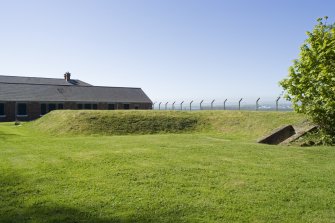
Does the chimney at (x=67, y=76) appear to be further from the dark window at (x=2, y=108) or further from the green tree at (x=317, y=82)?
the green tree at (x=317, y=82)

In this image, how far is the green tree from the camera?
14328 mm

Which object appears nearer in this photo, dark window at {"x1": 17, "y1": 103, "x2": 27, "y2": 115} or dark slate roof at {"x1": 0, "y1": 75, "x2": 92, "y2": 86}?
dark window at {"x1": 17, "y1": 103, "x2": 27, "y2": 115}

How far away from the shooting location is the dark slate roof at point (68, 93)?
4972 cm

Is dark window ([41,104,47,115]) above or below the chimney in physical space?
below

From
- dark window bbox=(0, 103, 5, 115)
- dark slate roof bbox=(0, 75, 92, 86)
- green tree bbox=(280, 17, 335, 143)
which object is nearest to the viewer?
green tree bbox=(280, 17, 335, 143)

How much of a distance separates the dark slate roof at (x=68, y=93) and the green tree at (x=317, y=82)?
140 ft

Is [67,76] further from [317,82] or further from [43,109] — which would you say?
[317,82]

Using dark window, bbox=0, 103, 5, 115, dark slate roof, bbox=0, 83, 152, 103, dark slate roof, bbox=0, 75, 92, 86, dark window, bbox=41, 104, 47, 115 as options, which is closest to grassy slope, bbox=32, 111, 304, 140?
dark window, bbox=0, 103, 5, 115

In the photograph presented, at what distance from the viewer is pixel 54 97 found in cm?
5284

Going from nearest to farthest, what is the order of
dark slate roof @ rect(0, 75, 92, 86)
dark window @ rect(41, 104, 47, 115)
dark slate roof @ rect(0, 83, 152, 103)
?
dark slate roof @ rect(0, 83, 152, 103), dark window @ rect(41, 104, 47, 115), dark slate roof @ rect(0, 75, 92, 86)

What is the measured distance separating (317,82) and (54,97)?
147 feet

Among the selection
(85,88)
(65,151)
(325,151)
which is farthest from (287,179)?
(85,88)

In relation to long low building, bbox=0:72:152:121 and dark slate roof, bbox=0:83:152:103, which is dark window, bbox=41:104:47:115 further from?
dark slate roof, bbox=0:83:152:103

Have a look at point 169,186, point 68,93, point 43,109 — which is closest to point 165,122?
point 169,186
